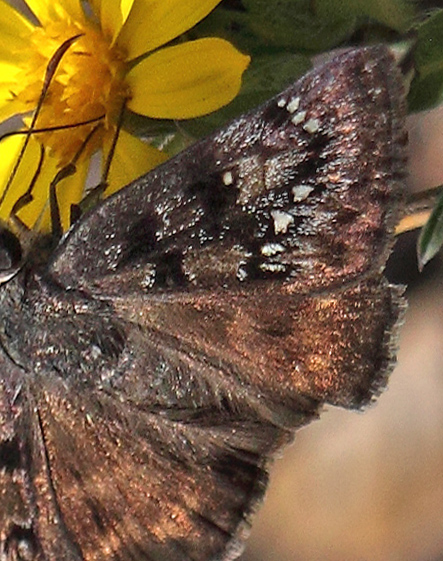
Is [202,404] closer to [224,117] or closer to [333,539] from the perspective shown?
[224,117]

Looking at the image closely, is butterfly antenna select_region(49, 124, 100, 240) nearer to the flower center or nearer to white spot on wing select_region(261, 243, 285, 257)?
the flower center

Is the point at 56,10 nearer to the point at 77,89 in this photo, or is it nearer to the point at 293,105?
the point at 77,89

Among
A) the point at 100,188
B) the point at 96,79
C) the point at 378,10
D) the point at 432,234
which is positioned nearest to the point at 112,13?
the point at 96,79

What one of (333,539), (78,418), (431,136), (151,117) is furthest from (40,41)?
(333,539)

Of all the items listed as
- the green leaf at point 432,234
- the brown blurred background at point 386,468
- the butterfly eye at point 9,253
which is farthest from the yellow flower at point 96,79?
the brown blurred background at point 386,468

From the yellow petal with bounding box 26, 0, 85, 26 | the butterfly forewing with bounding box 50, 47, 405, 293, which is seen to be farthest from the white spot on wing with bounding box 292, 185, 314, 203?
the yellow petal with bounding box 26, 0, 85, 26

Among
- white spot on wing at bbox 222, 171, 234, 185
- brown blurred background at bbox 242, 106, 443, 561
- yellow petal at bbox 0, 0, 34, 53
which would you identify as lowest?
brown blurred background at bbox 242, 106, 443, 561
